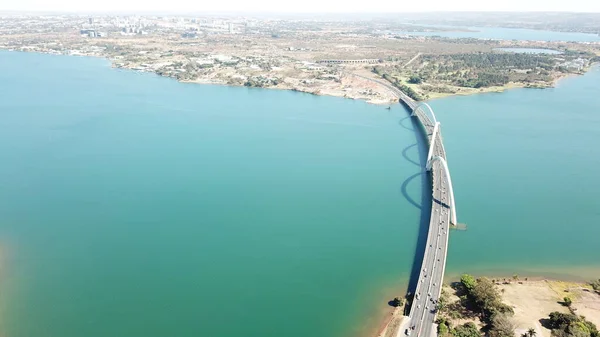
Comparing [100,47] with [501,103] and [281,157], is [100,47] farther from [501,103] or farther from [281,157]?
[501,103]

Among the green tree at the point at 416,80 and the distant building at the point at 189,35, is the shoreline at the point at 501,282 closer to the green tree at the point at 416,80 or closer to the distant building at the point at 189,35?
the green tree at the point at 416,80

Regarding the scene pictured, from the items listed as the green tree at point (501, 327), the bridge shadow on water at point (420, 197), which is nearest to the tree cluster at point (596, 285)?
the green tree at point (501, 327)

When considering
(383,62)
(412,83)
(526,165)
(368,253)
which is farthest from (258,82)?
(368,253)

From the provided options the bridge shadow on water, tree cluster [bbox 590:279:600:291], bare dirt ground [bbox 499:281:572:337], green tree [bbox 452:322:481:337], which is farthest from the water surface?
tree cluster [bbox 590:279:600:291]

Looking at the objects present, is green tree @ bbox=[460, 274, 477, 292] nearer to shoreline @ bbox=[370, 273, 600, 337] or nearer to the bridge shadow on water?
shoreline @ bbox=[370, 273, 600, 337]

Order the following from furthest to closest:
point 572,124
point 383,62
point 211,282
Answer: point 383,62 < point 572,124 < point 211,282

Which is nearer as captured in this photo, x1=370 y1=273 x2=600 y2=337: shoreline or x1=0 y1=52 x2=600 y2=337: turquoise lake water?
x1=370 y1=273 x2=600 y2=337: shoreline

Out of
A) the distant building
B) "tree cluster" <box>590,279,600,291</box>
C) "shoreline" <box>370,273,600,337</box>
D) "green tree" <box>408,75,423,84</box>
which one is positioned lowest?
"shoreline" <box>370,273,600,337</box>
